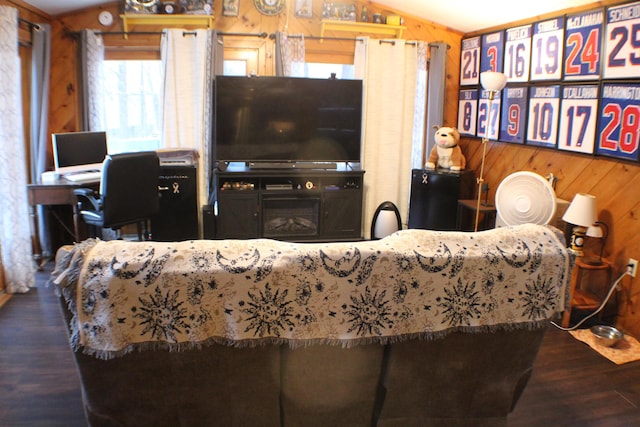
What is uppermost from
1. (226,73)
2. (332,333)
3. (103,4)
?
(103,4)

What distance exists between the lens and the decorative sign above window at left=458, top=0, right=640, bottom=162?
3.17 meters

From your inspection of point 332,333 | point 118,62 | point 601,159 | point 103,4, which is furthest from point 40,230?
point 601,159

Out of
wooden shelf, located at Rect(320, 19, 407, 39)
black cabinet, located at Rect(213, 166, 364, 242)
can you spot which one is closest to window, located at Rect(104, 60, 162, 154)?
black cabinet, located at Rect(213, 166, 364, 242)

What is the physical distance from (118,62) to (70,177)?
1.46 m

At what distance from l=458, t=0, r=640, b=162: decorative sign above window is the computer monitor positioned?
3527 millimetres

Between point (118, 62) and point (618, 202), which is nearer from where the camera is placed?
point (618, 202)

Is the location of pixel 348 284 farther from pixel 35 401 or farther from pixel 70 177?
pixel 70 177

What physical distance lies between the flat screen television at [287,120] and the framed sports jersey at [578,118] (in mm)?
1884

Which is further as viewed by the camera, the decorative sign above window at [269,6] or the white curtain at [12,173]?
the decorative sign above window at [269,6]

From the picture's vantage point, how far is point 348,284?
1712mm

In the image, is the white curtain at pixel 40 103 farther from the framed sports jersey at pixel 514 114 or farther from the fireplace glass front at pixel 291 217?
the framed sports jersey at pixel 514 114

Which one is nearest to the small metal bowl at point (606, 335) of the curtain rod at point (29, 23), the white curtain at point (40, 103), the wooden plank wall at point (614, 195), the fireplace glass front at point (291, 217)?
the wooden plank wall at point (614, 195)

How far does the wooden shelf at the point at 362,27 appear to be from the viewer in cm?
482

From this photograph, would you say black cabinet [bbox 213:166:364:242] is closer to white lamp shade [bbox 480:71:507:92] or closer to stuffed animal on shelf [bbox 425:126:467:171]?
stuffed animal on shelf [bbox 425:126:467:171]
